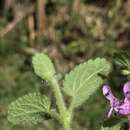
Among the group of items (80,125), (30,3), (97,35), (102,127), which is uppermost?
(102,127)

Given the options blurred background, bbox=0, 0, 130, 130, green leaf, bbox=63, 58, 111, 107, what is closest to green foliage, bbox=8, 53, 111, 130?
green leaf, bbox=63, 58, 111, 107

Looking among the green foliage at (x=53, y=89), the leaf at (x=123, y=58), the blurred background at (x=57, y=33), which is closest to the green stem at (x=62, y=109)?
the green foliage at (x=53, y=89)

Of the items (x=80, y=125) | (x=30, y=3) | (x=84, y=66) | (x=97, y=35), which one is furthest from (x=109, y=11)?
(x=84, y=66)

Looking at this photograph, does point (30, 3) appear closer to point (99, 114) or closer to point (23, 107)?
point (99, 114)

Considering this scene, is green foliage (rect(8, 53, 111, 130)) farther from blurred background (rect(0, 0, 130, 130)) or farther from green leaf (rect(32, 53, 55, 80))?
blurred background (rect(0, 0, 130, 130))

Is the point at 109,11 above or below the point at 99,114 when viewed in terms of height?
above

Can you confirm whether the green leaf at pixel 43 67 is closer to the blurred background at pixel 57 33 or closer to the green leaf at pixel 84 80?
the green leaf at pixel 84 80
